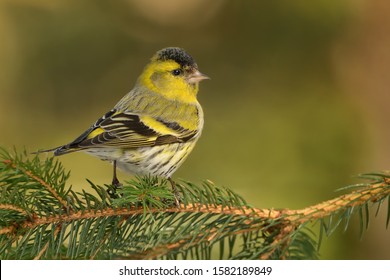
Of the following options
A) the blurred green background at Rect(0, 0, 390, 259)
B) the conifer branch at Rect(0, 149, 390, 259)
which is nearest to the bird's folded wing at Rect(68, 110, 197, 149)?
the conifer branch at Rect(0, 149, 390, 259)

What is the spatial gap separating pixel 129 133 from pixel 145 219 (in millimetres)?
509

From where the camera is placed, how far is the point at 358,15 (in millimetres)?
2779

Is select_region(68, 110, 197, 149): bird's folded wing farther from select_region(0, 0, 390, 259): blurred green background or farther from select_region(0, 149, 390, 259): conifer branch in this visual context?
select_region(0, 0, 390, 259): blurred green background

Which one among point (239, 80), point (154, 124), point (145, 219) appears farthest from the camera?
point (239, 80)

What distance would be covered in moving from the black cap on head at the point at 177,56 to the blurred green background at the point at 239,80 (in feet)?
1.48

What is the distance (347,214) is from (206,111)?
1.38 m

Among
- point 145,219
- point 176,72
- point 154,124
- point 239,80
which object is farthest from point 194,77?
point 145,219

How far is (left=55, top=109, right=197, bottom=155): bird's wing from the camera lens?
66.6 inches

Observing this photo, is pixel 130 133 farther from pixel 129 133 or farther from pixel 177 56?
pixel 177 56

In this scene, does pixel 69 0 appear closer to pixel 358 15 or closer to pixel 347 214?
pixel 358 15

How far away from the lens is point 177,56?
2.05 m

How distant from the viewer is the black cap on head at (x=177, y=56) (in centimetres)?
204

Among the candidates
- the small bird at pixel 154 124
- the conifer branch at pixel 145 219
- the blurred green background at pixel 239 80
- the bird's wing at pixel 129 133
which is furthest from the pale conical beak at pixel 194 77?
the conifer branch at pixel 145 219

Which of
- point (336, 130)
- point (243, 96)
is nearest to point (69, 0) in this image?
point (243, 96)
